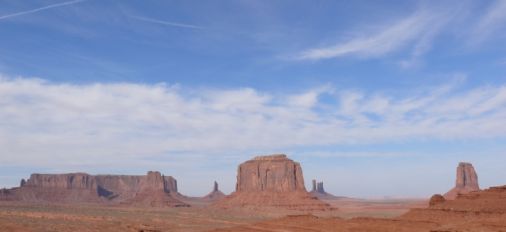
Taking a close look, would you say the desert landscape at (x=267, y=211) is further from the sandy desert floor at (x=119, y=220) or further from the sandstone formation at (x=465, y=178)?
the sandstone formation at (x=465, y=178)

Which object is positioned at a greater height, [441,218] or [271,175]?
[271,175]

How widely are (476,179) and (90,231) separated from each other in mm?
143096

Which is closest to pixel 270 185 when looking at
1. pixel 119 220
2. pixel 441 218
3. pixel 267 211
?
pixel 267 211

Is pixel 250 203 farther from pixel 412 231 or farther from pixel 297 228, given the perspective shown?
pixel 412 231

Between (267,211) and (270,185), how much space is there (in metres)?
34.8

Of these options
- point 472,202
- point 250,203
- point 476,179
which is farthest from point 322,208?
point 472,202

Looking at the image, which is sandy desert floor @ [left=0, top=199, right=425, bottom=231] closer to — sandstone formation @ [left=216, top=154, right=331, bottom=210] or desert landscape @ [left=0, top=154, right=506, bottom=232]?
desert landscape @ [left=0, top=154, right=506, bottom=232]

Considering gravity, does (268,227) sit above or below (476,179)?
below

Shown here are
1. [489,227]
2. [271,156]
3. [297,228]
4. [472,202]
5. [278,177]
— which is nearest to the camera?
[489,227]

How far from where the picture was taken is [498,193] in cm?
4812

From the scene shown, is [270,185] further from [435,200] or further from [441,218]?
[441,218]

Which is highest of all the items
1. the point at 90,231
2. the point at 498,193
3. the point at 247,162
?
the point at 247,162

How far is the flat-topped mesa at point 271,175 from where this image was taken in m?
157

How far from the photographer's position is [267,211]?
125125 mm
